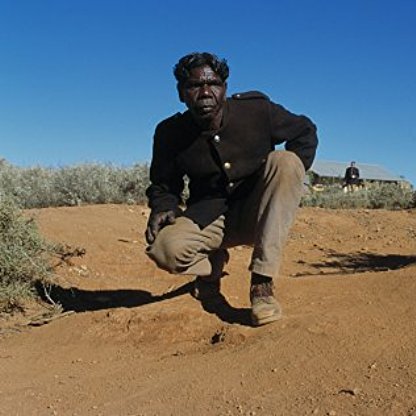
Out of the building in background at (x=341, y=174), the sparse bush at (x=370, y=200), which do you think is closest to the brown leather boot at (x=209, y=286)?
the sparse bush at (x=370, y=200)

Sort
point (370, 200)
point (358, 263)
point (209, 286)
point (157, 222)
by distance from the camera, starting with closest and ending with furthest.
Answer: point (157, 222) → point (209, 286) → point (358, 263) → point (370, 200)

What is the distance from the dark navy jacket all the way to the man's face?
0.45 feet

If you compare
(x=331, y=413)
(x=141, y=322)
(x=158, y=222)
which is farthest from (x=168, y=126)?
(x=331, y=413)

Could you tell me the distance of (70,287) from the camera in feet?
18.2

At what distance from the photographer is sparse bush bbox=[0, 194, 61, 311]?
16.3 feet

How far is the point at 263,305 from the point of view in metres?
3.56

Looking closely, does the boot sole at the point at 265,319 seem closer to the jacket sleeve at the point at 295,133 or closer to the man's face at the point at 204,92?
the jacket sleeve at the point at 295,133

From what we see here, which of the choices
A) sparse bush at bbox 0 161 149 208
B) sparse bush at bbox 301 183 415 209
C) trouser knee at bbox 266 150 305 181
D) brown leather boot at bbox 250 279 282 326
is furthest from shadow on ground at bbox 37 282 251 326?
sparse bush at bbox 301 183 415 209

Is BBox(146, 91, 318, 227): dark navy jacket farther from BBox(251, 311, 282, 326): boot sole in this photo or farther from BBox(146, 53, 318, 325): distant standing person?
BBox(251, 311, 282, 326): boot sole

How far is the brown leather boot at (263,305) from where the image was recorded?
3529 millimetres

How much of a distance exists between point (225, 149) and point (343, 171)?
84.9 ft

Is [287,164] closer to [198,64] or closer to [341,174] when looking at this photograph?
[198,64]

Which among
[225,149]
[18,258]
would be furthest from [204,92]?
[18,258]

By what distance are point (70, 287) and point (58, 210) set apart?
2247 millimetres
